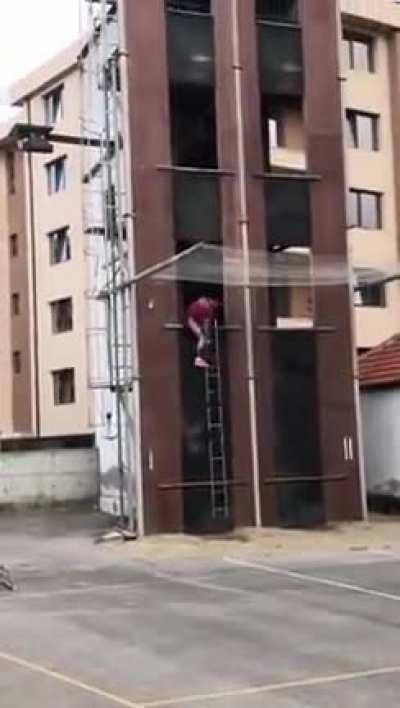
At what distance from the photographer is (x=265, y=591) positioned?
1445 centimetres

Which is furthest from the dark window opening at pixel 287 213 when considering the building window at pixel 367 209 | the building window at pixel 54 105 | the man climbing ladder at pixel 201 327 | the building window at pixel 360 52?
the building window at pixel 54 105

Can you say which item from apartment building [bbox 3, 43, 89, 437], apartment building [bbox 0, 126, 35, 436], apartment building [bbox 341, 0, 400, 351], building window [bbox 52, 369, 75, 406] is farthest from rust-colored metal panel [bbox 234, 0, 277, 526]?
apartment building [bbox 0, 126, 35, 436]

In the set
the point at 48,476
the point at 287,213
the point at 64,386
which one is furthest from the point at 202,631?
the point at 64,386

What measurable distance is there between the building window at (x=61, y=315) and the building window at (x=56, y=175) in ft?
13.8

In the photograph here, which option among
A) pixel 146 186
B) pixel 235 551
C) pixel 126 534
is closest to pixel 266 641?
pixel 235 551

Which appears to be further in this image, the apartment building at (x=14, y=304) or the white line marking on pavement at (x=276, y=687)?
the apartment building at (x=14, y=304)

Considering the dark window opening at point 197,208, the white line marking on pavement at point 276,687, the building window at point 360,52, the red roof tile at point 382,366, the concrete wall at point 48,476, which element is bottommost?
the white line marking on pavement at point 276,687

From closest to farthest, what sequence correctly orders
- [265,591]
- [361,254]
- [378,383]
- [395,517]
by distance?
[265,591] < [395,517] < [378,383] < [361,254]

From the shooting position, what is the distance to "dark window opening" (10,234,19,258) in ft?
166

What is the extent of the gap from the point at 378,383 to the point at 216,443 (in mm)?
Answer: 5842

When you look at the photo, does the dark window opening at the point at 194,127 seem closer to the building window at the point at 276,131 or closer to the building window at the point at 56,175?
the building window at the point at 276,131

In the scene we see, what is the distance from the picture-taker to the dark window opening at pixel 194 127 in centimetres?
2261

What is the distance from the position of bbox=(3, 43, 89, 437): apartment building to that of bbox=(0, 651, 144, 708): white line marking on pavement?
3344cm

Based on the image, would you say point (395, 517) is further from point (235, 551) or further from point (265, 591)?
point (265, 591)
